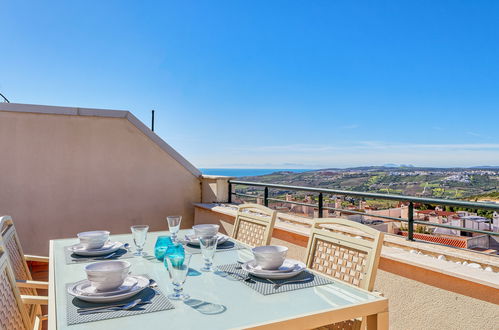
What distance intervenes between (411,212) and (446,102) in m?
19.3

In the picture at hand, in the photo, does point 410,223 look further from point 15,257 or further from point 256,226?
point 15,257

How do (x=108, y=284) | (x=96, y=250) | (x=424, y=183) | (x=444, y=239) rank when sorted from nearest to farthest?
(x=108, y=284) < (x=96, y=250) < (x=444, y=239) < (x=424, y=183)

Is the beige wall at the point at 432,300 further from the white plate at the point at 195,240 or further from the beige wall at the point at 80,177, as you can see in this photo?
the beige wall at the point at 80,177

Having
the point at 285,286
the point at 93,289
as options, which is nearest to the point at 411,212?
the point at 285,286

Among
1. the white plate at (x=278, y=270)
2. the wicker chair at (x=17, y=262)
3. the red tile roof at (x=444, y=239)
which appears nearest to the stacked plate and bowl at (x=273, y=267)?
the white plate at (x=278, y=270)

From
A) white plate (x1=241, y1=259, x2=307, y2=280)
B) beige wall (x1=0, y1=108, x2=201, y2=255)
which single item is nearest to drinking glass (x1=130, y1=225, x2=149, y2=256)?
white plate (x1=241, y1=259, x2=307, y2=280)

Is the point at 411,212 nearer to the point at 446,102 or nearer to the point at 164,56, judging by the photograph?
Result: the point at 164,56

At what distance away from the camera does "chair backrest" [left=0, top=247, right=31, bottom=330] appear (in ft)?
4.23

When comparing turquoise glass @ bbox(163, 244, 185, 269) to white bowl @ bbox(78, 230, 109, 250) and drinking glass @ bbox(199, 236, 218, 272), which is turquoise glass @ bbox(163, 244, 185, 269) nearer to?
drinking glass @ bbox(199, 236, 218, 272)

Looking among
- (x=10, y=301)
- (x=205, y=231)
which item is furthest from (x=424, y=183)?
(x=10, y=301)

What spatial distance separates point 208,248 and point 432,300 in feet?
4.39

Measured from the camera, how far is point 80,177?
4.26m

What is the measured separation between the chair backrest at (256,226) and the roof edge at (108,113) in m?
2.44

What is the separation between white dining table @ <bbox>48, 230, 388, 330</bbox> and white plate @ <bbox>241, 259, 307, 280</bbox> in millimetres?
107
